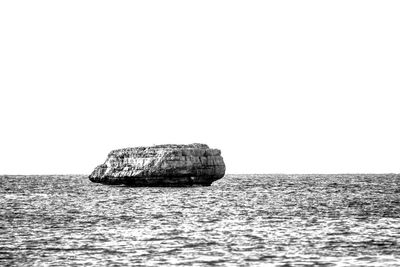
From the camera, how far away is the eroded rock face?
121 metres

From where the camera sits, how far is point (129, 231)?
4706 cm

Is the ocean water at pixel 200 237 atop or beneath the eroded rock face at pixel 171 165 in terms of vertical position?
Result: beneath

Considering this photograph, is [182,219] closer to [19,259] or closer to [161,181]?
[19,259]

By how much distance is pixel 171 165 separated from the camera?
395 ft

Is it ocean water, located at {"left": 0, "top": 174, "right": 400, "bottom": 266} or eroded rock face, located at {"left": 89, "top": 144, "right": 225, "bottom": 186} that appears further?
eroded rock face, located at {"left": 89, "top": 144, "right": 225, "bottom": 186}

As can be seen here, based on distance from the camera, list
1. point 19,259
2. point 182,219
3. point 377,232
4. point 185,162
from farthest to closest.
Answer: point 185,162, point 182,219, point 377,232, point 19,259

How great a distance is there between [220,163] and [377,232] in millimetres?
80058

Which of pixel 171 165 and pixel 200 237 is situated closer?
pixel 200 237

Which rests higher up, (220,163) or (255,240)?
(220,163)

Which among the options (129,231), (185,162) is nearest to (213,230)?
(129,231)

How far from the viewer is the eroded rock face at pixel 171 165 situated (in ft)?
396

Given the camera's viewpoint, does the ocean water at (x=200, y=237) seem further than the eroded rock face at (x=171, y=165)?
No

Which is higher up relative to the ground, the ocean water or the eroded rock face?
the eroded rock face

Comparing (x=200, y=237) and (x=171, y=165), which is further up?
(x=171, y=165)
